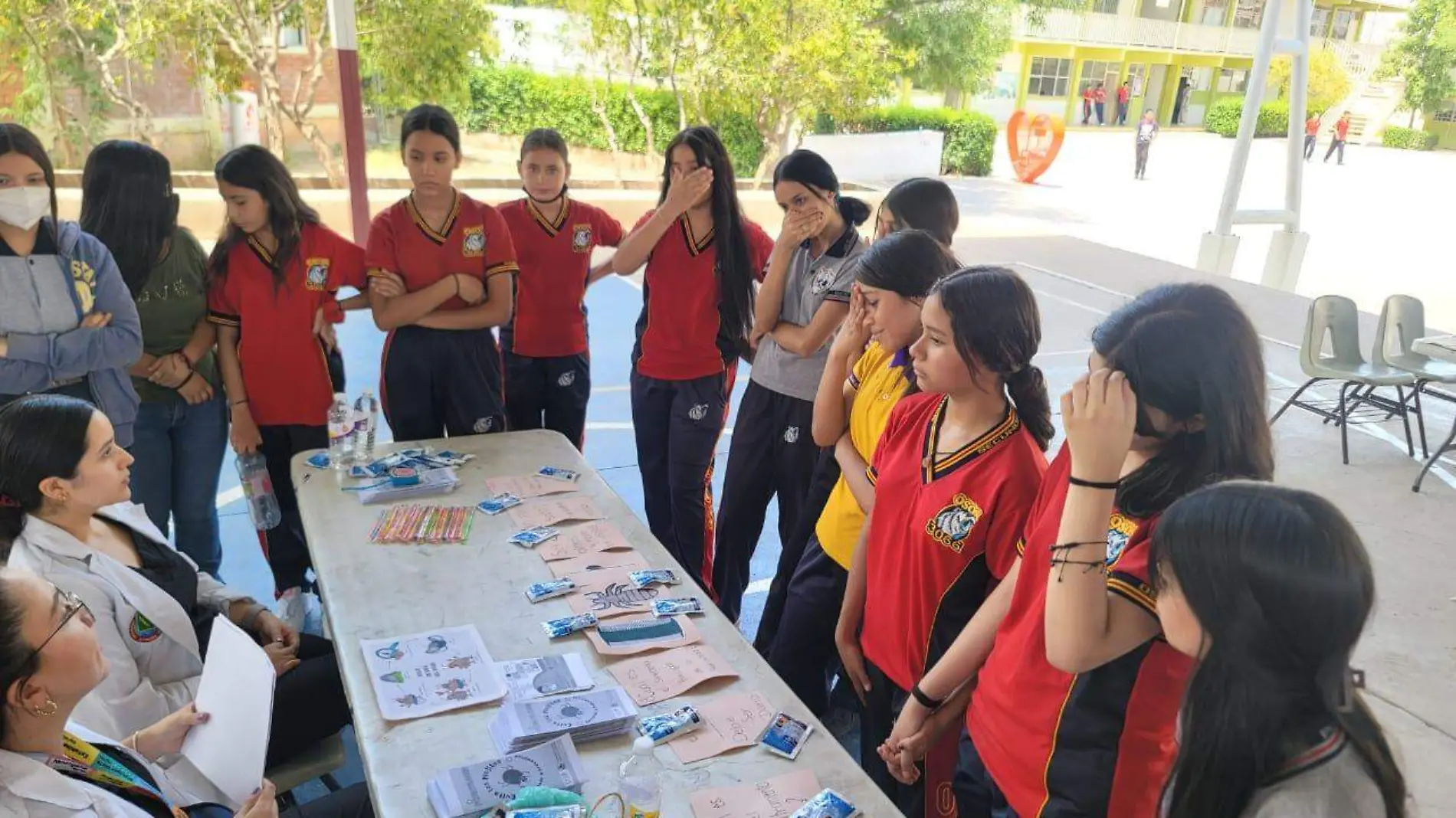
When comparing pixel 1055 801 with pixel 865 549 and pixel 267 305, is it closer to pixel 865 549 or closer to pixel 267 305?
pixel 865 549

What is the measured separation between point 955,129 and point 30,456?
666 inches

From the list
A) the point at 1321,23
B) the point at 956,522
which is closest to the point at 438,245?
the point at 956,522

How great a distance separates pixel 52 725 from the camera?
1.35 metres

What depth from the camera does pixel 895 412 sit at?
2.04 m

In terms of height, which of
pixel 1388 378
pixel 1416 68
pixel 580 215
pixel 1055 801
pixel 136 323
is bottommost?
pixel 1388 378

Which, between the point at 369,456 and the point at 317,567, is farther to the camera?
the point at 369,456

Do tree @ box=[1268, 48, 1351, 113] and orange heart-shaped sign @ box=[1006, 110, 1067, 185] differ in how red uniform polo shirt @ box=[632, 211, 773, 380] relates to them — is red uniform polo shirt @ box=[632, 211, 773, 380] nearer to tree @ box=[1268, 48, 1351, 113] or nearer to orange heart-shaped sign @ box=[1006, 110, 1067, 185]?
tree @ box=[1268, 48, 1351, 113]

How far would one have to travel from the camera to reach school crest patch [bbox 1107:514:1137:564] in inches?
55.2

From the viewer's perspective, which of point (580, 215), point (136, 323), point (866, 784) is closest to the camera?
point (866, 784)

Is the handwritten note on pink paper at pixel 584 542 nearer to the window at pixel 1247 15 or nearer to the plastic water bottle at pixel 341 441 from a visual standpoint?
the plastic water bottle at pixel 341 441

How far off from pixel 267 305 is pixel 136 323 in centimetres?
36

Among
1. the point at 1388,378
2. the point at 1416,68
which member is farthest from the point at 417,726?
the point at 1416,68

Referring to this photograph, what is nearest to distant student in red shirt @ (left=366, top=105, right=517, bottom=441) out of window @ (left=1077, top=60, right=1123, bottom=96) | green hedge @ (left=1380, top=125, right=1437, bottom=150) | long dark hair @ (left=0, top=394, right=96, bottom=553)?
long dark hair @ (left=0, top=394, right=96, bottom=553)

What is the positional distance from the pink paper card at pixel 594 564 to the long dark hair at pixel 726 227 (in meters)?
1.13
